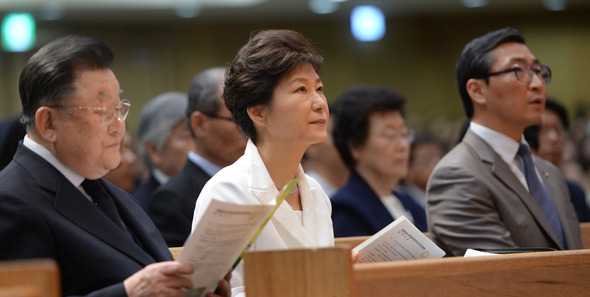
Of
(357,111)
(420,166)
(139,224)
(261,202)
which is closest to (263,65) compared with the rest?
(261,202)

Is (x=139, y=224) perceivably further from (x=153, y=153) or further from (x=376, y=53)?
(x=376, y=53)

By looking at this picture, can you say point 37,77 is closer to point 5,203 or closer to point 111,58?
point 111,58

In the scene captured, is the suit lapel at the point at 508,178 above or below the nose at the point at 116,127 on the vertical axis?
below

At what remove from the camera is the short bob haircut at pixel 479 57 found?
3.82m

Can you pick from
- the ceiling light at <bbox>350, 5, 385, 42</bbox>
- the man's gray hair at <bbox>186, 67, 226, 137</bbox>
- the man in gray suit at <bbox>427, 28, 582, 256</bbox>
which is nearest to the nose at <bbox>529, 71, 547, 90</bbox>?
the man in gray suit at <bbox>427, 28, 582, 256</bbox>

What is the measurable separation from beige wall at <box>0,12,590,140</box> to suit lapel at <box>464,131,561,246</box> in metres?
9.51

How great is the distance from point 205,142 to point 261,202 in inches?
67.4

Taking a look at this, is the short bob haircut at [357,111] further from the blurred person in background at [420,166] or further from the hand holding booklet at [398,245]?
the blurred person in background at [420,166]

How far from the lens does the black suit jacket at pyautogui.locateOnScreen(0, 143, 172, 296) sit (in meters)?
2.29

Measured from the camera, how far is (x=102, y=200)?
2.70m

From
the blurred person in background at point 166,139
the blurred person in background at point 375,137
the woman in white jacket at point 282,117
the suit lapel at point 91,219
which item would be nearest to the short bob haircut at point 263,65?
the woman in white jacket at point 282,117

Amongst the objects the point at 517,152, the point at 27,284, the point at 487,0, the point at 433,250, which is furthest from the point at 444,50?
the point at 27,284

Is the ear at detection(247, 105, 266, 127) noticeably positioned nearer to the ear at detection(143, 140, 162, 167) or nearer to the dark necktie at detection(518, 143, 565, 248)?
the dark necktie at detection(518, 143, 565, 248)

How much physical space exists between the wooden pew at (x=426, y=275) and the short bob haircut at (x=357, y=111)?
8.12 feet
